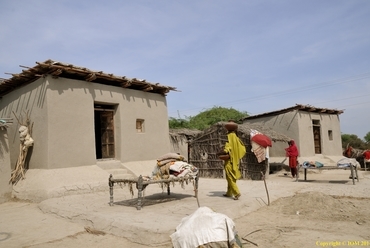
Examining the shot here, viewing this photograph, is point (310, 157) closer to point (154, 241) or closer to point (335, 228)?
point (335, 228)

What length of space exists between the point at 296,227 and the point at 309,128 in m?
12.4

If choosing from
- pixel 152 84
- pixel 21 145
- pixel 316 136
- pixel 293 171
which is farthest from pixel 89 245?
pixel 316 136

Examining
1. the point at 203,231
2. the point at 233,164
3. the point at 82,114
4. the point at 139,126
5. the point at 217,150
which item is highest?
the point at 82,114

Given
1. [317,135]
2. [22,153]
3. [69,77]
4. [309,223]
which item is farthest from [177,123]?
[309,223]

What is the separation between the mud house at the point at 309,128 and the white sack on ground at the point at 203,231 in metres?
12.8

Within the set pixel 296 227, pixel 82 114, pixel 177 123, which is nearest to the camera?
pixel 296 227

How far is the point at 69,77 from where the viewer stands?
888 cm

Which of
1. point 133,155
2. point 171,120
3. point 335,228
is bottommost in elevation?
point 335,228

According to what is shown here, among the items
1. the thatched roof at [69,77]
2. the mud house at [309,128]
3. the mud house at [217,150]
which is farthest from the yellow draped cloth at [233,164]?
the mud house at [309,128]

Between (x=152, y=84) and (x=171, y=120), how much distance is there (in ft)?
33.8

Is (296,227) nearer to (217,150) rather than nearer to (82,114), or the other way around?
(82,114)

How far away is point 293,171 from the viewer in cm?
1222

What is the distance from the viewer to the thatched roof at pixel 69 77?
821cm

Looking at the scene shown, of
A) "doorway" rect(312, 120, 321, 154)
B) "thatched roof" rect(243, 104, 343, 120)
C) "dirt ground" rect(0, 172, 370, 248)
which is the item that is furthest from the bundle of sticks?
"doorway" rect(312, 120, 321, 154)
